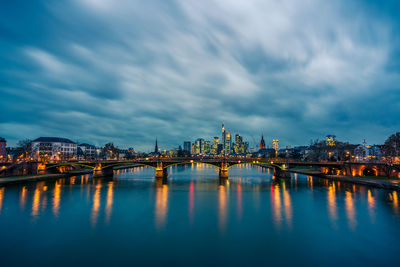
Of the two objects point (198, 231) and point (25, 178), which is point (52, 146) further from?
point (198, 231)

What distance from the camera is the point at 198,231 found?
3089cm

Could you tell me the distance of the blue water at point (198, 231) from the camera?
22906mm

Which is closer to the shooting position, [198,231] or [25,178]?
[198,231]

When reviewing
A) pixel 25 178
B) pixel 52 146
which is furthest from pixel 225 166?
pixel 52 146

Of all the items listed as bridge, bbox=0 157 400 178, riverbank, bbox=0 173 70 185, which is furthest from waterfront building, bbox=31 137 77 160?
riverbank, bbox=0 173 70 185

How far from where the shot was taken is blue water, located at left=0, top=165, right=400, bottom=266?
22.9 meters

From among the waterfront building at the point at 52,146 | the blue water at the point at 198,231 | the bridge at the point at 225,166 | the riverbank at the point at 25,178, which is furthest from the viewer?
the waterfront building at the point at 52,146

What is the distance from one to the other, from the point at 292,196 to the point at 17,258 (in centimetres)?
5216

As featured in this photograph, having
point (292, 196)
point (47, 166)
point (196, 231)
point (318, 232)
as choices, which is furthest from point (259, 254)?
point (47, 166)

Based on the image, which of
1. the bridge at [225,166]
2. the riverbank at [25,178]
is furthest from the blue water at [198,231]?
the bridge at [225,166]

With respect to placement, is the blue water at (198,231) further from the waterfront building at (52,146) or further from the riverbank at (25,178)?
the waterfront building at (52,146)

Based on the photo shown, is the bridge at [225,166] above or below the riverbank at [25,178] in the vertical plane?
above

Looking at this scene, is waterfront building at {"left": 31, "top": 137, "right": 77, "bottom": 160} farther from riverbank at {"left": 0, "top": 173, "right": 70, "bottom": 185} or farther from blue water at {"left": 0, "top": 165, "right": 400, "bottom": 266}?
blue water at {"left": 0, "top": 165, "right": 400, "bottom": 266}

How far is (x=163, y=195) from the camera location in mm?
57000
